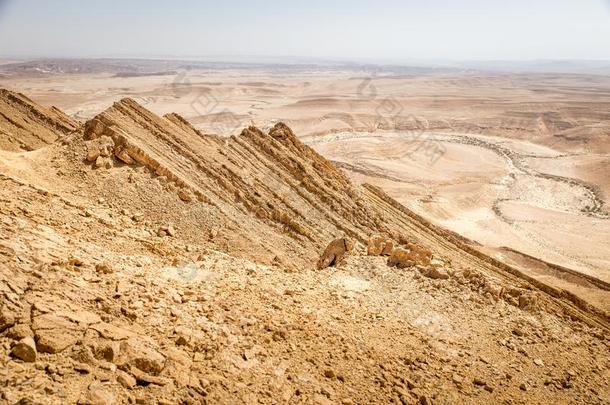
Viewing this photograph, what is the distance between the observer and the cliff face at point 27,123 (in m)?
→ 15.5

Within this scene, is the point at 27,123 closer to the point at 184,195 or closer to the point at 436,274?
the point at 184,195

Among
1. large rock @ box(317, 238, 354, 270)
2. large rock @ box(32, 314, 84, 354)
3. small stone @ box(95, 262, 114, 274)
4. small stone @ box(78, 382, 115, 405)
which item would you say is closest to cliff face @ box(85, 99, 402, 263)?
large rock @ box(317, 238, 354, 270)

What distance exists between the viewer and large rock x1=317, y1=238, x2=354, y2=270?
30.8 feet

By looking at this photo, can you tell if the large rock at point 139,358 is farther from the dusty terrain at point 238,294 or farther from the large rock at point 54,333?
the large rock at point 54,333

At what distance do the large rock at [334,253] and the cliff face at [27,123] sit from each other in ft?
35.7

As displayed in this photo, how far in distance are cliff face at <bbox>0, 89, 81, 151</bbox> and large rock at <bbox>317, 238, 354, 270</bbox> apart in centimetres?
1089

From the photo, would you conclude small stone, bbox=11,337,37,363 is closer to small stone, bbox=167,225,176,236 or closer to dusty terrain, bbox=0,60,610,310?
small stone, bbox=167,225,176,236

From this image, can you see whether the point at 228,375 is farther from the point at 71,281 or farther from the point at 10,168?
the point at 10,168

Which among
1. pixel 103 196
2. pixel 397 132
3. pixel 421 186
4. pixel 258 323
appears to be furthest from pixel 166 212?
pixel 397 132

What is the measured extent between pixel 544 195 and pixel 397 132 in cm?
2355

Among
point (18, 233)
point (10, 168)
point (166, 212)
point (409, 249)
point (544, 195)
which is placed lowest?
point (544, 195)

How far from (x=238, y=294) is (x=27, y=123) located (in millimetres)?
15950

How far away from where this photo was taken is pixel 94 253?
6.02 m

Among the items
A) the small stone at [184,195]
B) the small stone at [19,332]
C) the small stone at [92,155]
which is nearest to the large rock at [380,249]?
the small stone at [184,195]
